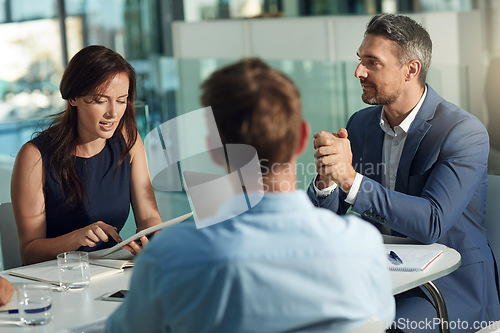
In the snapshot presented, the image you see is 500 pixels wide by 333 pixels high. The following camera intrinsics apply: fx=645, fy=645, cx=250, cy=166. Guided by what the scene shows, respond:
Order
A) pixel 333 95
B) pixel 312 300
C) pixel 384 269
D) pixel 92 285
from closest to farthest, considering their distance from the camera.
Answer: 1. pixel 312 300
2. pixel 384 269
3. pixel 92 285
4. pixel 333 95

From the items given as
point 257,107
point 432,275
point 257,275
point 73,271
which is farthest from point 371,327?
point 73,271

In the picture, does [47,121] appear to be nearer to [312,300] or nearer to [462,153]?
[462,153]

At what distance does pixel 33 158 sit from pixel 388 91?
4.30ft

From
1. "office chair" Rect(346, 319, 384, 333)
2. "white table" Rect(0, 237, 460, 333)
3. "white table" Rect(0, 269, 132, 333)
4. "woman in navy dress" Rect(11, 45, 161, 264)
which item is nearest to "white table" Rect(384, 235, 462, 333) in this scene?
"white table" Rect(0, 237, 460, 333)

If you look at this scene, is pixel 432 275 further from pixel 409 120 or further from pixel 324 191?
pixel 409 120

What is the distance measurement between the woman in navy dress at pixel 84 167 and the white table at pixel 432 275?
0.94 meters

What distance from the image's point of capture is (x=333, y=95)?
424 cm

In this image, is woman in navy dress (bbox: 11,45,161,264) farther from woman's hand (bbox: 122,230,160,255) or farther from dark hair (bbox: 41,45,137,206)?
woman's hand (bbox: 122,230,160,255)

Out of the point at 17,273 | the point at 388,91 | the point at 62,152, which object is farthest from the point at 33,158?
the point at 388,91

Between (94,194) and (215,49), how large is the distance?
10.8ft

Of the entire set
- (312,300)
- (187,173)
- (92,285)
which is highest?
(187,173)

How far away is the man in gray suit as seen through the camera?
2094mm

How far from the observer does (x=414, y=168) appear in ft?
7.48

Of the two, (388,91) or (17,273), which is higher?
(388,91)
